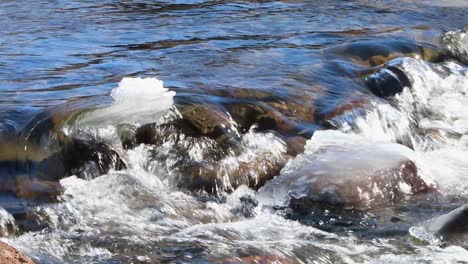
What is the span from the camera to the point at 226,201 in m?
5.95

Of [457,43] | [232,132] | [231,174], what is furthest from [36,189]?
[457,43]

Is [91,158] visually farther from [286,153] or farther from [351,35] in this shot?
[351,35]

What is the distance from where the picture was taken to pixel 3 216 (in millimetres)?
5238

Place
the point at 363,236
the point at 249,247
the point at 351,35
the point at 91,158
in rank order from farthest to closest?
the point at 351,35 < the point at 91,158 < the point at 363,236 < the point at 249,247

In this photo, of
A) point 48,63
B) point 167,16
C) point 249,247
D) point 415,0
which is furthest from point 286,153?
point 415,0

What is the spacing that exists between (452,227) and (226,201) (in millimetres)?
1287

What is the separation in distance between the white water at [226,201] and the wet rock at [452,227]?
10cm

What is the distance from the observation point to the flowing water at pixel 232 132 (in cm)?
521

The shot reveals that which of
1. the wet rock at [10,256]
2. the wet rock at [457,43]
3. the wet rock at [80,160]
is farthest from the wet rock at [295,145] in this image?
the wet rock at [457,43]

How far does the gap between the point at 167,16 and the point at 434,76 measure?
310 cm

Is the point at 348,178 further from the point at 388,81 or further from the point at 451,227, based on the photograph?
the point at 388,81

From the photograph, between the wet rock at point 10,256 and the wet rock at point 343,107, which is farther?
the wet rock at point 343,107

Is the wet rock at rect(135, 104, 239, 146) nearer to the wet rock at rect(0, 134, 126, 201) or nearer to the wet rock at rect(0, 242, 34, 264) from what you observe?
the wet rock at rect(0, 134, 126, 201)

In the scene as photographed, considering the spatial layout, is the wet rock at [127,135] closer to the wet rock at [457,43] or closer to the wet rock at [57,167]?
the wet rock at [57,167]
